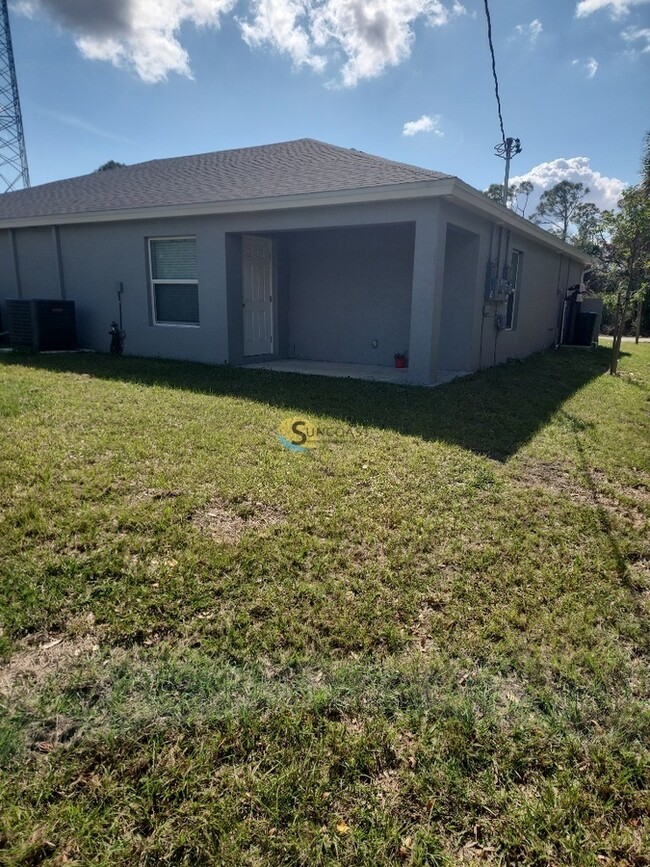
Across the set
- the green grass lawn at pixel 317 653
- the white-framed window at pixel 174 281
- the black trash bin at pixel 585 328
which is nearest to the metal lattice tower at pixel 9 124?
the white-framed window at pixel 174 281

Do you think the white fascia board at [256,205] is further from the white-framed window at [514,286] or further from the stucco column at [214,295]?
the white-framed window at [514,286]

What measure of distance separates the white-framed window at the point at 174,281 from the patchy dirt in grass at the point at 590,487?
7119 mm

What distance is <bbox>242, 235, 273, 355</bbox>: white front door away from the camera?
1031 cm

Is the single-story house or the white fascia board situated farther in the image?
the single-story house

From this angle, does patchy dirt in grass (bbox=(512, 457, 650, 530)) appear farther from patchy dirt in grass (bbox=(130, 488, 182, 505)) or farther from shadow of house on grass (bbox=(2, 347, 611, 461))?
patchy dirt in grass (bbox=(130, 488, 182, 505))

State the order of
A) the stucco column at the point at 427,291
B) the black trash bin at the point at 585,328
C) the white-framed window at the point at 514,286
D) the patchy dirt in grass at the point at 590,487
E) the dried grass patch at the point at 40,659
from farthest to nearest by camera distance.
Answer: the black trash bin at the point at 585,328, the white-framed window at the point at 514,286, the stucco column at the point at 427,291, the patchy dirt in grass at the point at 590,487, the dried grass patch at the point at 40,659

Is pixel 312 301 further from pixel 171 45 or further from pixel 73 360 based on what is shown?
pixel 171 45

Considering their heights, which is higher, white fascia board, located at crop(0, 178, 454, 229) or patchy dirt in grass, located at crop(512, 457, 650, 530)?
white fascia board, located at crop(0, 178, 454, 229)

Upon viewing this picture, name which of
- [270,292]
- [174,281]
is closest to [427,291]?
[270,292]

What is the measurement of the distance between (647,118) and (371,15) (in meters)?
16.1

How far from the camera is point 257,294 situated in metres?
10.6

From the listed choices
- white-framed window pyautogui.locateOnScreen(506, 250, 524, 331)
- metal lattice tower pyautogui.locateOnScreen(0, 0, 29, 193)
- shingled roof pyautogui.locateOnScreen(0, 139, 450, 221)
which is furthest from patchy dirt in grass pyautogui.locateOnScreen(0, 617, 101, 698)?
metal lattice tower pyautogui.locateOnScreen(0, 0, 29, 193)

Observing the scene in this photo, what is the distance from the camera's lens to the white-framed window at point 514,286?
11086mm

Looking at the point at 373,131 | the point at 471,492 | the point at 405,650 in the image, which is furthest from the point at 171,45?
the point at 405,650
